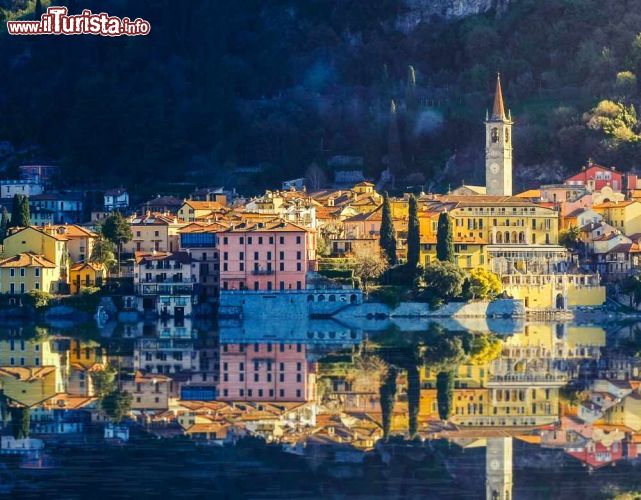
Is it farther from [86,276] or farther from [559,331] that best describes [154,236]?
[559,331]

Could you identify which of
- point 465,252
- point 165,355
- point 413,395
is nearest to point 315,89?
point 465,252

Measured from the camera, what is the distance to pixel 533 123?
4929 inches

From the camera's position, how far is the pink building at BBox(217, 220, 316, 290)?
9394 cm

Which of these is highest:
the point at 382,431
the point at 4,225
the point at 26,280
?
the point at 4,225

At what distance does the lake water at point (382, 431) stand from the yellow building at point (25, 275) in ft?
66.9

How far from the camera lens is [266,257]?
9450cm

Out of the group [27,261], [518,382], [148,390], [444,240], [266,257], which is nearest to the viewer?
[148,390]

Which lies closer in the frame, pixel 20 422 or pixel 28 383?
pixel 20 422

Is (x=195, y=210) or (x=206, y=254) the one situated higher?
(x=195, y=210)

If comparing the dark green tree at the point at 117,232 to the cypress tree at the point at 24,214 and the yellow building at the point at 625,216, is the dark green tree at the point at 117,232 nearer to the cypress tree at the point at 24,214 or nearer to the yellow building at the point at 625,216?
the cypress tree at the point at 24,214

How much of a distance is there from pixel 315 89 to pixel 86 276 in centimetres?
5093

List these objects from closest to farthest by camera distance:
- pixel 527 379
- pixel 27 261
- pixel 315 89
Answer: pixel 527 379 < pixel 27 261 < pixel 315 89

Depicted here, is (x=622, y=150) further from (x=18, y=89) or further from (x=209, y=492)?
(x=209, y=492)

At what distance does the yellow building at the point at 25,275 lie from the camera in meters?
95.3
